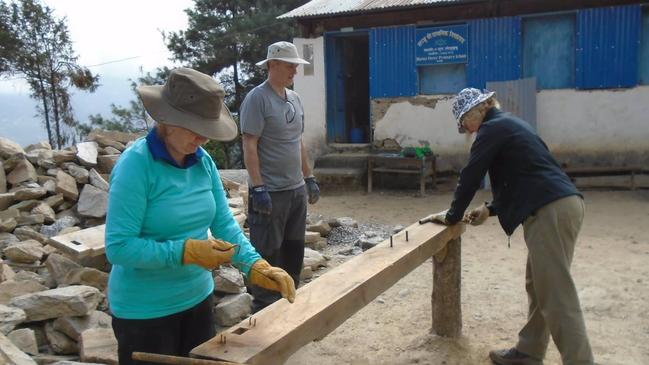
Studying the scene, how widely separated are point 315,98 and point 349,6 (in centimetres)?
182

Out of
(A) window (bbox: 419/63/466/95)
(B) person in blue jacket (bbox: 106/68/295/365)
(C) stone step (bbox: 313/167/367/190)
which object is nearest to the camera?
(B) person in blue jacket (bbox: 106/68/295/365)

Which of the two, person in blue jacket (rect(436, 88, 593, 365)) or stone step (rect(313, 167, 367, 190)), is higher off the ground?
person in blue jacket (rect(436, 88, 593, 365))

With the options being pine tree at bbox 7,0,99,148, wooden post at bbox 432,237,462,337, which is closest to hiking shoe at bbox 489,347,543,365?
wooden post at bbox 432,237,462,337

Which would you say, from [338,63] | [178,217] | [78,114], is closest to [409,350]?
[178,217]

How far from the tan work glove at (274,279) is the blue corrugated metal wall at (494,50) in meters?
8.28

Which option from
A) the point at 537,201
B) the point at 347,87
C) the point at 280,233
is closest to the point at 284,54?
the point at 280,233

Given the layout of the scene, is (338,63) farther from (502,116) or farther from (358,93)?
(502,116)

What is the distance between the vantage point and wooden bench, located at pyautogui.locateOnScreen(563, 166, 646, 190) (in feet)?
28.6

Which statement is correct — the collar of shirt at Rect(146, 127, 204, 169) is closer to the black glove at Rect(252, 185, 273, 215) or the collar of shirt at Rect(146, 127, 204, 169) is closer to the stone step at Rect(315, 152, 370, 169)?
the black glove at Rect(252, 185, 273, 215)

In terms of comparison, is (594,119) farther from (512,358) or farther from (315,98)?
(512,358)

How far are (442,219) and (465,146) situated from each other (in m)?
6.51

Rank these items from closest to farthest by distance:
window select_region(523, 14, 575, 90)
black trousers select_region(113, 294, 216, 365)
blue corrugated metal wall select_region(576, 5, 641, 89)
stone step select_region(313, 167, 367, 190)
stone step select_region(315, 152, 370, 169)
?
black trousers select_region(113, 294, 216, 365), blue corrugated metal wall select_region(576, 5, 641, 89), window select_region(523, 14, 575, 90), stone step select_region(313, 167, 367, 190), stone step select_region(315, 152, 370, 169)

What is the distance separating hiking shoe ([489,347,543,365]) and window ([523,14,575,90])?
691 centimetres

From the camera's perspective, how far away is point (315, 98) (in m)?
10.8
